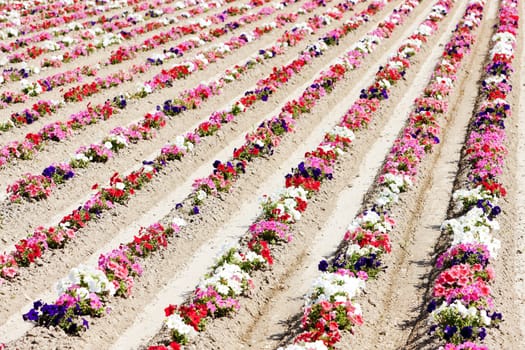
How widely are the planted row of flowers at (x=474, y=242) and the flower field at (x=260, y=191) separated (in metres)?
0.06

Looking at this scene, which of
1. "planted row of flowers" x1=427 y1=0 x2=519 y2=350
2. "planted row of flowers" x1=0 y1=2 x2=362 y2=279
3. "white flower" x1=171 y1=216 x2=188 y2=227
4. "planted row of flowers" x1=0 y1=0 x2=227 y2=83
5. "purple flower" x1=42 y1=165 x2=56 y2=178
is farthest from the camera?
"planted row of flowers" x1=0 y1=0 x2=227 y2=83

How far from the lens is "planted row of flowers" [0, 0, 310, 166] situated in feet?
68.8

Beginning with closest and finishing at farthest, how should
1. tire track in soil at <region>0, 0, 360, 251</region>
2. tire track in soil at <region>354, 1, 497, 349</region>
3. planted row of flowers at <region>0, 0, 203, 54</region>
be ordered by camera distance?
tire track in soil at <region>354, 1, 497, 349</region> < tire track in soil at <region>0, 0, 360, 251</region> < planted row of flowers at <region>0, 0, 203, 54</region>

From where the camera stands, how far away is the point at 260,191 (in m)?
19.8

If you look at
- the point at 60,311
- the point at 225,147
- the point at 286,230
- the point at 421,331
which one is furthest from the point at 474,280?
the point at 225,147

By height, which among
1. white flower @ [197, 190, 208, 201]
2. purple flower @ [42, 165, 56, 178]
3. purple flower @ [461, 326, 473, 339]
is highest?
purple flower @ [42, 165, 56, 178]

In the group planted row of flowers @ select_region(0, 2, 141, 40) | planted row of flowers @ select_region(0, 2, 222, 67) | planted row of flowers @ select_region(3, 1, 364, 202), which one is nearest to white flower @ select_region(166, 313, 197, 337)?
planted row of flowers @ select_region(3, 1, 364, 202)

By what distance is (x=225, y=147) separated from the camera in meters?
22.8

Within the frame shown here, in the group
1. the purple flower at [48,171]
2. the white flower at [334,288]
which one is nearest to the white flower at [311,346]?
the white flower at [334,288]

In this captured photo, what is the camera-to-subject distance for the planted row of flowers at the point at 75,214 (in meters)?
15.4

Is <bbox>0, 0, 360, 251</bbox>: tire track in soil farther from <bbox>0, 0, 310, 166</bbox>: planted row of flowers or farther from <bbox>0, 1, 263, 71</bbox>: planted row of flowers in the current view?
<bbox>0, 1, 263, 71</bbox>: planted row of flowers

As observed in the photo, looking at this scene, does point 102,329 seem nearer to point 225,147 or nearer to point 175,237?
point 175,237

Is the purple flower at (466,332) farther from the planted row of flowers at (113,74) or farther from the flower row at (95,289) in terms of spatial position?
the planted row of flowers at (113,74)

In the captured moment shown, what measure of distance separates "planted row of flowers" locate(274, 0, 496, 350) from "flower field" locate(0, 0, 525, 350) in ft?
0.19
